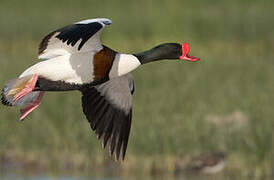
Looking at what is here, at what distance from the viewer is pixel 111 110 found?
28.6 ft

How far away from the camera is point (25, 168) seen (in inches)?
445

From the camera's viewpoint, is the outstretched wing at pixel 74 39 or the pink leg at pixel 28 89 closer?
the outstretched wing at pixel 74 39

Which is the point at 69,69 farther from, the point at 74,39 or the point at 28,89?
the point at 74,39

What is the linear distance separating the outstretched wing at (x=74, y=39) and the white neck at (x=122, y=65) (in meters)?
0.22

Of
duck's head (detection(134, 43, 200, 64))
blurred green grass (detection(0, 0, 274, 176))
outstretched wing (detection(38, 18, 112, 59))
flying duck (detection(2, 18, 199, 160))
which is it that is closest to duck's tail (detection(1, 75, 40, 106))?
flying duck (detection(2, 18, 199, 160))

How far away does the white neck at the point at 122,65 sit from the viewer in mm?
7859

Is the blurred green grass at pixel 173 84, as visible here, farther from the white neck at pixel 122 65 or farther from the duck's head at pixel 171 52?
the white neck at pixel 122 65

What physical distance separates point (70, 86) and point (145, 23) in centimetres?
1467

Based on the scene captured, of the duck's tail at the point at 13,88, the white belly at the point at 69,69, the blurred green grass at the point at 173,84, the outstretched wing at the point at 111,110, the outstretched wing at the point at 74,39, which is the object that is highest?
the outstretched wing at the point at 74,39

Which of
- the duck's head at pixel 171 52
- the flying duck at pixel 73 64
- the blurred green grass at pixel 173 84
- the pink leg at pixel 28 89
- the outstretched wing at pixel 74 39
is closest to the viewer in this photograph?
the outstretched wing at pixel 74 39

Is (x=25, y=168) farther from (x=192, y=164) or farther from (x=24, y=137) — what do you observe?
(x=192, y=164)

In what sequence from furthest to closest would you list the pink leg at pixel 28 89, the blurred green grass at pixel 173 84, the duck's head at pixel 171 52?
the blurred green grass at pixel 173 84 → the duck's head at pixel 171 52 → the pink leg at pixel 28 89

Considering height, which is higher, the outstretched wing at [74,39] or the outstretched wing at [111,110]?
the outstretched wing at [74,39]

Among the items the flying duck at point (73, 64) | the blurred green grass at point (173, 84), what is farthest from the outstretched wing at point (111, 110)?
the blurred green grass at point (173, 84)
